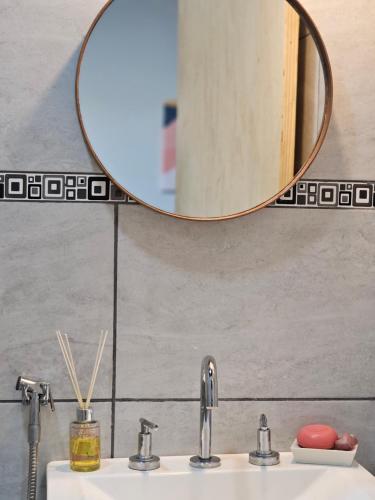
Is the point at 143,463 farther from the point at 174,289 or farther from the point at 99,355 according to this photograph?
the point at 174,289

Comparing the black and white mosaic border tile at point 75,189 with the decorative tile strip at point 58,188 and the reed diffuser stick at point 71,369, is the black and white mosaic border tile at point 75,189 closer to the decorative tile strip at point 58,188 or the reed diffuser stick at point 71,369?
the decorative tile strip at point 58,188

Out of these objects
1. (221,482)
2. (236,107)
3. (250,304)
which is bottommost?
(221,482)

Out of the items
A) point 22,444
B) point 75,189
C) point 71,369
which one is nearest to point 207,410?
point 71,369

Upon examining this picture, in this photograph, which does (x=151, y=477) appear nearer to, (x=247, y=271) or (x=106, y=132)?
(x=247, y=271)

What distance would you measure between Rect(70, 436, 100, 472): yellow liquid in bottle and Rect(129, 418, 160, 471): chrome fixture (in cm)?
8

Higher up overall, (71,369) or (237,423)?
(71,369)

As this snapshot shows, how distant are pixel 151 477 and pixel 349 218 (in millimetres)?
696

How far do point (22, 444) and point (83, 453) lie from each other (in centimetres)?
16

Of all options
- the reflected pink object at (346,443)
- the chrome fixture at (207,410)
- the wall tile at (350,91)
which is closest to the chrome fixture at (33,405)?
the chrome fixture at (207,410)

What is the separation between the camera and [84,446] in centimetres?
145

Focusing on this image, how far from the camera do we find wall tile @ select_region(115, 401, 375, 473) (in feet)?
5.11

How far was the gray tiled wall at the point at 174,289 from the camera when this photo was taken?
151 cm

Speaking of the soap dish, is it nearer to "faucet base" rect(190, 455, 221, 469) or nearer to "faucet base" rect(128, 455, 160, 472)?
"faucet base" rect(190, 455, 221, 469)

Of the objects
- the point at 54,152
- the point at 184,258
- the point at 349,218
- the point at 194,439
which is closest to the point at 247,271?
the point at 184,258
